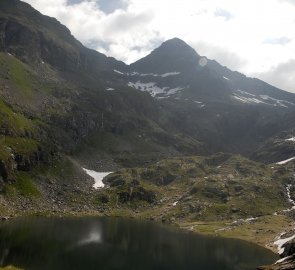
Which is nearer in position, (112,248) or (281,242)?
(112,248)

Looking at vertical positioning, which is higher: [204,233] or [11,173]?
[11,173]

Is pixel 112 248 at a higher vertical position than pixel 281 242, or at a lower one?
lower

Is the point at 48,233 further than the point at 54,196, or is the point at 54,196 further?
the point at 54,196

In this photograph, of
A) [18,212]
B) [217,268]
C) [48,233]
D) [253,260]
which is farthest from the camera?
[18,212]

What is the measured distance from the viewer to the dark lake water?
90.2 m

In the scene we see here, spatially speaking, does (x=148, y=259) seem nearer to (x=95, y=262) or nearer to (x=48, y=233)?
(x=95, y=262)

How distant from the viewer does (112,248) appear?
113 metres

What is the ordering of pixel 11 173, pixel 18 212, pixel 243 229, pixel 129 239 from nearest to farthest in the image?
1. pixel 129 239
2. pixel 18 212
3. pixel 243 229
4. pixel 11 173

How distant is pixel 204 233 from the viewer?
169 meters

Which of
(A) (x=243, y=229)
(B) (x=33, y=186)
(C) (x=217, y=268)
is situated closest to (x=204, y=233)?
(A) (x=243, y=229)

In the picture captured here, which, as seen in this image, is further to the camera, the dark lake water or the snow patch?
the snow patch

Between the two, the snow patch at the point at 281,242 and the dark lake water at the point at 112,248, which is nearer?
the dark lake water at the point at 112,248

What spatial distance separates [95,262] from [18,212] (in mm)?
80232

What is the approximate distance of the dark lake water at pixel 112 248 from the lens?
296 ft
